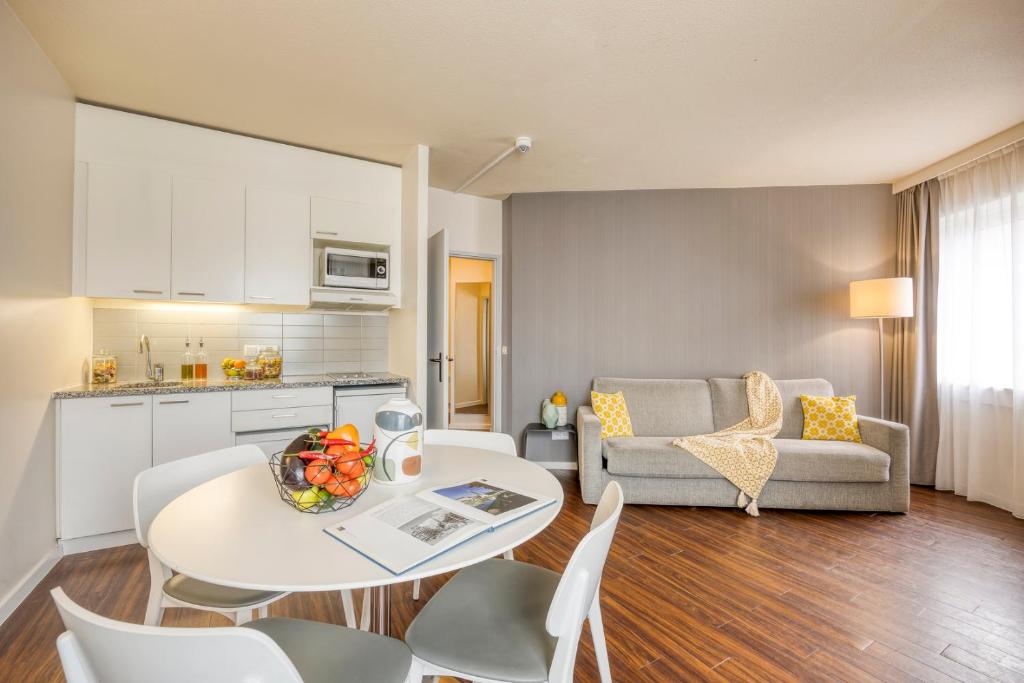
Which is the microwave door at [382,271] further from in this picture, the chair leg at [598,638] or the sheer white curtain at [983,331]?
the sheer white curtain at [983,331]

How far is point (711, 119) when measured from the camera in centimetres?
279

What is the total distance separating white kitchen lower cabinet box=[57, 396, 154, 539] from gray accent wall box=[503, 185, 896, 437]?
2.64m

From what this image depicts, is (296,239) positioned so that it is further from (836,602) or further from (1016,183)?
(1016,183)

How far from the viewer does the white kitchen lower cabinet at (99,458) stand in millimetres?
2334

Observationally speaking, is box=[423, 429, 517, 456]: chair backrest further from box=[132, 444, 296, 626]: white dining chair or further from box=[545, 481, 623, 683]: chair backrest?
box=[545, 481, 623, 683]: chair backrest

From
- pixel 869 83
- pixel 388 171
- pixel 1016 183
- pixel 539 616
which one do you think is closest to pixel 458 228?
pixel 388 171

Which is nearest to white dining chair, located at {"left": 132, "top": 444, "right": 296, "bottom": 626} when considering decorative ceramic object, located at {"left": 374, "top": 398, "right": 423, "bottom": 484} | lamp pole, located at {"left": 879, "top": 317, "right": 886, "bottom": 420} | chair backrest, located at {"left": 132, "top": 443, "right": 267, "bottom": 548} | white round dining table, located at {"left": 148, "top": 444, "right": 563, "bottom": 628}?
chair backrest, located at {"left": 132, "top": 443, "right": 267, "bottom": 548}

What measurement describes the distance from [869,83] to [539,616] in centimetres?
303

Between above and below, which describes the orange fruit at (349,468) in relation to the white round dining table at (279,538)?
above

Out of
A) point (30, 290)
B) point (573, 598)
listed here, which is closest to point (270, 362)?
point (30, 290)

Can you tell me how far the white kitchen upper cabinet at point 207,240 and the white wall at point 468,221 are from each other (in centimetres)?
160

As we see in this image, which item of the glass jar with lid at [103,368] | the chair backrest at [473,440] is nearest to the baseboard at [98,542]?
the glass jar with lid at [103,368]

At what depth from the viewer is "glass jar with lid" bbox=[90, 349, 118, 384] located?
2.68m

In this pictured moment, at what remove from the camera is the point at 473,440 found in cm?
190
